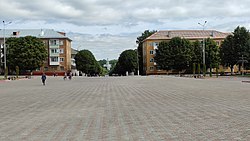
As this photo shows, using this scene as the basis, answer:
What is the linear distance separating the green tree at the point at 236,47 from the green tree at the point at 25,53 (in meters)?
47.8

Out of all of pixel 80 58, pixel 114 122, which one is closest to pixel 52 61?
pixel 80 58

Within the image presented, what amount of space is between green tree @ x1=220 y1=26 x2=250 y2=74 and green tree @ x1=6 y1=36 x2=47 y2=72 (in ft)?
157

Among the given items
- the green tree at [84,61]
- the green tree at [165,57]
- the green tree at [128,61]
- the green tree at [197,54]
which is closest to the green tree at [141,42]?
the green tree at [128,61]

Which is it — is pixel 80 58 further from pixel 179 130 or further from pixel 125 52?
pixel 179 130

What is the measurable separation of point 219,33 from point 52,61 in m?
56.4

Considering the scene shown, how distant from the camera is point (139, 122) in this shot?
1112 cm

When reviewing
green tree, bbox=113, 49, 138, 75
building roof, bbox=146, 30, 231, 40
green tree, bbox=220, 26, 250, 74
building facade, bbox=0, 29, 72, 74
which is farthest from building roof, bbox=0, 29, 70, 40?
green tree, bbox=220, 26, 250, 74

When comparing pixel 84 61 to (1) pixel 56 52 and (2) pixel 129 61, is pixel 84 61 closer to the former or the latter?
(1) pixel 56 52

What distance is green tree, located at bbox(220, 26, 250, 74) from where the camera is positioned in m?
77.9

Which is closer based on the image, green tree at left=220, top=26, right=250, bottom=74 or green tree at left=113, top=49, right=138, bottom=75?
green tree at left=220, top=26, right=250, bottom=74

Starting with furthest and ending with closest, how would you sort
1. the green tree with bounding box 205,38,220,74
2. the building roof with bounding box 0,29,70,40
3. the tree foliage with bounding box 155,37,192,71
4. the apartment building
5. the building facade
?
the building roof with bounding box 0,29,70,40, the apartment building, the building facade, the tree foliage with bounding box 155,37,192,71, the green tree with bounding box 205,38,220,74

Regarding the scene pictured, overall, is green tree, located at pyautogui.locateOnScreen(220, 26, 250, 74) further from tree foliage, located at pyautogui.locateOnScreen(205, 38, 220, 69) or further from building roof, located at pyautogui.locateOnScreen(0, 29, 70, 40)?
building roof, located at pyautogui.locateOnScreen(0, 29, 70, 40)

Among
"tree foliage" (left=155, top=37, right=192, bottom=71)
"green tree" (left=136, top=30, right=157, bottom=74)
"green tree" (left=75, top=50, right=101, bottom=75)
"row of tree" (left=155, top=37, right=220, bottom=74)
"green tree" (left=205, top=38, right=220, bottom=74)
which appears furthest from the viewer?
"green tree" (left=136, top=30, right=157, bottom=74)

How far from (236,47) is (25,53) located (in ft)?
175
